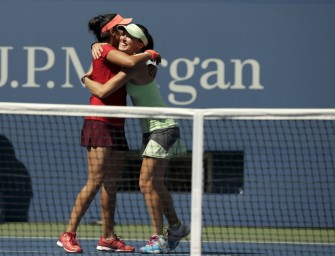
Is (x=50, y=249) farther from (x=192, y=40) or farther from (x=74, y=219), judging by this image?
(x=192, y=40)

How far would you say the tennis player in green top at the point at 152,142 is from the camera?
8.37m

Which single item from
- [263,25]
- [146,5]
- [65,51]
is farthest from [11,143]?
[263,25]

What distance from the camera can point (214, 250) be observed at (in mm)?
9133

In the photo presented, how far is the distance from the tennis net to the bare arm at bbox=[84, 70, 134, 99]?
5.82ft

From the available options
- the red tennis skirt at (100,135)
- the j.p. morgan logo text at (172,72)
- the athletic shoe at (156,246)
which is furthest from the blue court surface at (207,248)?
the j.p. morgan logo text at (172,72)

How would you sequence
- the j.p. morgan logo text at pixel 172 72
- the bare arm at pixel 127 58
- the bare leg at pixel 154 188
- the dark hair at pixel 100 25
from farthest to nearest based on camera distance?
the j.p. morgan logo text at pixel 172 72, the dark hair at pixel 100 25, the bare leg at pixel 154 188, the bare arm at pixel 127 58

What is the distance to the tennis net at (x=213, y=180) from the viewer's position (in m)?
10.3

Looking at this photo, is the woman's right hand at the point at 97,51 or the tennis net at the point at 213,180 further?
the tennis net at the point at 213,180

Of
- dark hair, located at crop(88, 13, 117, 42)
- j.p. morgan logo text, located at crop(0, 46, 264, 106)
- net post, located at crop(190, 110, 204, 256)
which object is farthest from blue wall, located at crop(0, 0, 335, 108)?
net post, located at crop(190, 110, 204, 256)

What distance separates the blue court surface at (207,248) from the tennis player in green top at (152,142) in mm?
179

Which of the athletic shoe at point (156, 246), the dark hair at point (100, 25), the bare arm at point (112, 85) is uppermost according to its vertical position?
the dark hair at point (100, 25)

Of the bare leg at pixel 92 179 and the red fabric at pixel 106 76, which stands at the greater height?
the red fabric at pixel 106 76

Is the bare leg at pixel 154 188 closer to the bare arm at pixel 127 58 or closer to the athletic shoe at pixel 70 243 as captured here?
the athletic shoe at pixel 70 243

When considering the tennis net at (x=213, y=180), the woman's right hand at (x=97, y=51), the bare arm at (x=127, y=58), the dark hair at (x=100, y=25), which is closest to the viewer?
the bare arm at (x=127, y=58)
